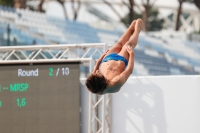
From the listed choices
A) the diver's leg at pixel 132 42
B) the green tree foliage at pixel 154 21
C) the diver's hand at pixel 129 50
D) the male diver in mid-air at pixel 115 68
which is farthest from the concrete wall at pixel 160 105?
the green tree foliage at pixel 154 21

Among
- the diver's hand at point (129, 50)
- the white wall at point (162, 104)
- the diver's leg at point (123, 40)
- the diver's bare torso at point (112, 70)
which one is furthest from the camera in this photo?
the white wall at point (162, 104)

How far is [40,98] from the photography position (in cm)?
818

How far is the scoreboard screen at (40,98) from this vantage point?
8.07 meters

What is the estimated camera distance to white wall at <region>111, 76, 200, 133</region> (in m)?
7.85

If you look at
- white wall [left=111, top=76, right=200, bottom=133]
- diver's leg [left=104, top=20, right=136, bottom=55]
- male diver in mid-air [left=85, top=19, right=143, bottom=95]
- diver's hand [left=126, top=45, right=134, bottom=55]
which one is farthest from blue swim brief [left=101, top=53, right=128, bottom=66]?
white wall [left=111, top=76, right=200, bottom=133]

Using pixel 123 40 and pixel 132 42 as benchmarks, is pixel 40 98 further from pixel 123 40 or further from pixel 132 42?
pixel 132 42

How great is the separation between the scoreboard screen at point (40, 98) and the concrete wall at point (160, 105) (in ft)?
2.90

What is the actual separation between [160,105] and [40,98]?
211 centimetres

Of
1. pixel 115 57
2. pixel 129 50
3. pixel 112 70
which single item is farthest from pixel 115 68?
pixel 129 50

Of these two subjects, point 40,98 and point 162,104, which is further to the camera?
point 40,98

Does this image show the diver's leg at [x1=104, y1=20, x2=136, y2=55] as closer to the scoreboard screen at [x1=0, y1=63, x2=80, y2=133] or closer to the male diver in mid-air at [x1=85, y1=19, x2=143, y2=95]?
the male diver in mid-air at [x1=85, y1=19, x2=143, y2=95]

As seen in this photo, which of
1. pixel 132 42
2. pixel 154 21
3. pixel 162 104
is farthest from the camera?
pixel 154 21

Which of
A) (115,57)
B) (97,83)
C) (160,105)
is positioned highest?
(115,57)

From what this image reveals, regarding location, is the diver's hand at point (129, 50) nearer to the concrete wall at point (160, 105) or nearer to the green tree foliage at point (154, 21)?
the concrete wall at point (160, 105)
